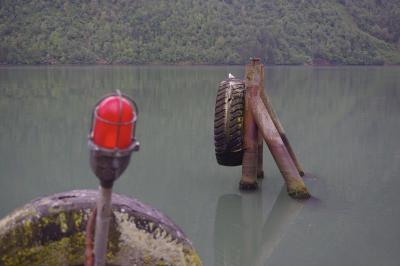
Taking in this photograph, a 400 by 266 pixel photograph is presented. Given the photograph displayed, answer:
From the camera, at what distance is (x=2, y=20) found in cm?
7444

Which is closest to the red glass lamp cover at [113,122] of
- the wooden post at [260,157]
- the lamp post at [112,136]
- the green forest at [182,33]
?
the lamp post at [112,136]

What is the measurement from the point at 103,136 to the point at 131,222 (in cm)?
96

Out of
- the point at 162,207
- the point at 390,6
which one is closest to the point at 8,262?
the point at 162,207

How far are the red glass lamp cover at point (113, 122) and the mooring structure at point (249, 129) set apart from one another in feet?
17.4

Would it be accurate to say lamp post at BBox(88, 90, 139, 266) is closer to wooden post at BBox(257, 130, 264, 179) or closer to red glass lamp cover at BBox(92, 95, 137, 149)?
red glass lamp cover at BBox(92, 95, 137, 149)

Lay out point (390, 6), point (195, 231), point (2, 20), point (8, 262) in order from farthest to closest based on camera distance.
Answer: point (390, 6) < point (2, 20) < point (195, 231) < point (8, 262)

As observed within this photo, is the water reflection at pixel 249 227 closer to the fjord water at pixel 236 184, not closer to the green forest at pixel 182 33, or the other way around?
the fjord water at pixel 236 184

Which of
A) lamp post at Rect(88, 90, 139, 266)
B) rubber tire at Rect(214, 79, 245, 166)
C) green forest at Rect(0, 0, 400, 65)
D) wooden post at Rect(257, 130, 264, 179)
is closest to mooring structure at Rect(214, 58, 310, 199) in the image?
rubber tire at Rect(214, 79, 245, 166)

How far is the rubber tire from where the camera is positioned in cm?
745

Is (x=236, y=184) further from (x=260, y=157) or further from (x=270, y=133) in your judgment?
(x=270, y=133)

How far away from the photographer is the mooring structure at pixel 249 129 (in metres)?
7.30

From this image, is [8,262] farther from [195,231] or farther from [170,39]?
[170,39]

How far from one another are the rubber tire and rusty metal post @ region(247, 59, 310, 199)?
0.46ft

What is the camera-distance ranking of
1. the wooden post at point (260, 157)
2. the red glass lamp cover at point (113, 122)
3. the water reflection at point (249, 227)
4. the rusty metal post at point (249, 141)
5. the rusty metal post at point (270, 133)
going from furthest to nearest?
the wooden post at point (260, 157) → the rusty metal post at point (249, 141) → the rusty metal post at point (270, 133) → the water reflection at point (249, 227) → the red glass lamp cover at point (113, 122)
